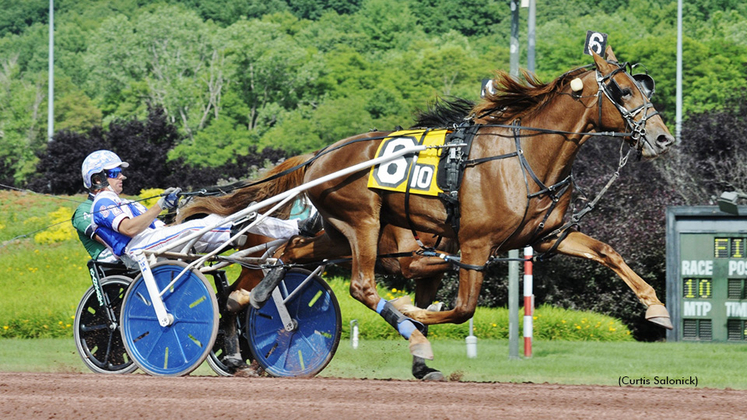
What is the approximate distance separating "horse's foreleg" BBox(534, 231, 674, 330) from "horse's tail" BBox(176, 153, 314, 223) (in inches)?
75.4

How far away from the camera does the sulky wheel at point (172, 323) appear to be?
6.54m

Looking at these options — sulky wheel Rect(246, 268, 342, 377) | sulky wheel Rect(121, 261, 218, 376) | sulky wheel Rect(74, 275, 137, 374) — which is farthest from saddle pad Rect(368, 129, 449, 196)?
sulky wheel Rect(74, 275, 137, 374)

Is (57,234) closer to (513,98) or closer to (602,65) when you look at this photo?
(513,98)

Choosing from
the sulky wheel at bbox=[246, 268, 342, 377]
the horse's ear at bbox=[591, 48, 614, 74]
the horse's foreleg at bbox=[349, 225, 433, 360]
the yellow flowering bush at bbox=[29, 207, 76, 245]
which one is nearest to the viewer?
the horse's ear at bbox=[591, 48, 614, 74]

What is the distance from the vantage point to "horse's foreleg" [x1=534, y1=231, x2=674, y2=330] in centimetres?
588

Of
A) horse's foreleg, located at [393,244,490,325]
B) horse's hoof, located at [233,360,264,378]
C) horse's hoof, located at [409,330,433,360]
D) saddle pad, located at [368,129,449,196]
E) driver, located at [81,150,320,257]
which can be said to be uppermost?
saddle pad, located at [368,129,449,196]

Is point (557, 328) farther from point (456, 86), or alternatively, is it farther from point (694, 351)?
point (456, 86)

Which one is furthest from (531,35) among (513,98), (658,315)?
(658,315)

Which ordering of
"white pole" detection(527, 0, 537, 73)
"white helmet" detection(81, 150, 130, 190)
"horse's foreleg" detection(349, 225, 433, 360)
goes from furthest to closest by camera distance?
"white pole" detection(527, 0, 537, 73) → "white helmet" detection(81, 150, 130, 190) → "horse's foreleg" detection(349, 225, 433, 360)

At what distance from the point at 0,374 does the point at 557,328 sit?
313 inches

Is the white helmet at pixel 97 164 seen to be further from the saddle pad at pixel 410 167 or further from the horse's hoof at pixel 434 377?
the horse's hoof at pixel 434 377

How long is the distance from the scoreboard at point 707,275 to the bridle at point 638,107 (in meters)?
4.85

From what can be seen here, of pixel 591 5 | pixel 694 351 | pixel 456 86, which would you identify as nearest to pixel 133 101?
pixel 456 86

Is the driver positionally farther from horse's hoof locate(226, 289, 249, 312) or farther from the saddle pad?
the saddle pad
